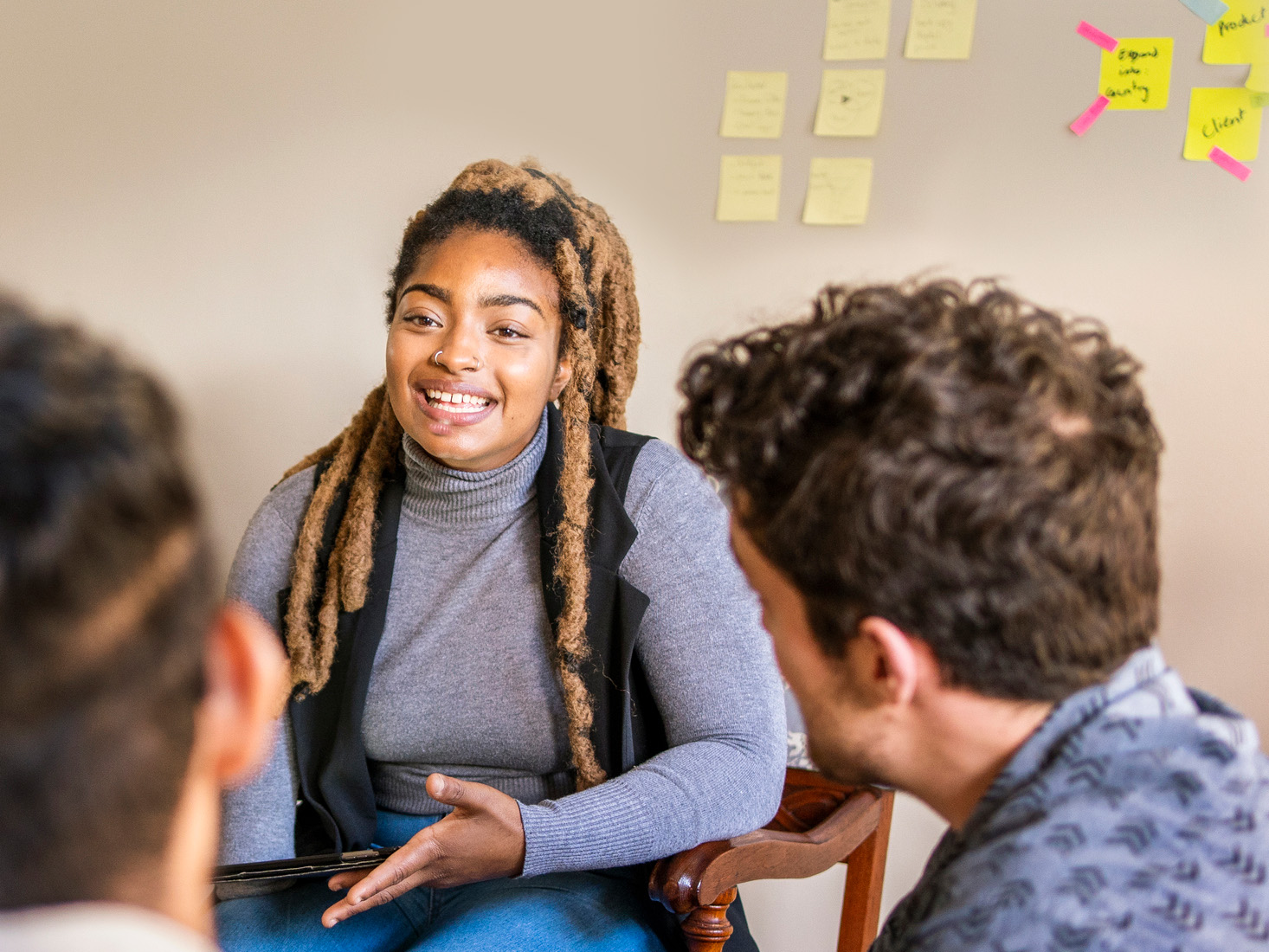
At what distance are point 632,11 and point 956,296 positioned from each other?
4.10 feet

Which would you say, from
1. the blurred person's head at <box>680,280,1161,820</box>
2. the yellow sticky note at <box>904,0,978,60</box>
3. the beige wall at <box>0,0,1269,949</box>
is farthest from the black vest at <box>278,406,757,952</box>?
the yellow sticky note at <box>904,0,978,60</box>

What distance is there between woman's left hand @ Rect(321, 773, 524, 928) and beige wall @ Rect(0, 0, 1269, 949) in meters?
0.87

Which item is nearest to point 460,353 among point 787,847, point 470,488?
point 470,488

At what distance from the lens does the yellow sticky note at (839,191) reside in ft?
5.72

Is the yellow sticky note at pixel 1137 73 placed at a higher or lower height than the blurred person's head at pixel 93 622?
higher

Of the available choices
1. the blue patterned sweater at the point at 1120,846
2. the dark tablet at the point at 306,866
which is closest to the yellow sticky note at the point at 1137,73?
the blue patterned sweater at the point at 1120,846

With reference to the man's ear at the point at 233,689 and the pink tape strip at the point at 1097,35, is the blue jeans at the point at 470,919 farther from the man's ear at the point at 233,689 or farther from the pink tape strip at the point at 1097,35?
the pink tape strip at the point at 1097,35

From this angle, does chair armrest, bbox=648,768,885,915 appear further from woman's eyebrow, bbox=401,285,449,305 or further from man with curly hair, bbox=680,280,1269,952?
woman's eyebrow, bbox=401,285,449,305

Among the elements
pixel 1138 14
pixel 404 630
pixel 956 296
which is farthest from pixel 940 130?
pixel 404 630

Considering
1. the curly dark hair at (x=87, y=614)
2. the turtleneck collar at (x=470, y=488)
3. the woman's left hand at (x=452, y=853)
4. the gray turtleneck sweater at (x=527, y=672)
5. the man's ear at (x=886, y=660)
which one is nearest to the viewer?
the curly dark hair at (x=87, y=614)

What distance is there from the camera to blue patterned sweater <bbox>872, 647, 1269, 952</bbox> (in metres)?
0.62

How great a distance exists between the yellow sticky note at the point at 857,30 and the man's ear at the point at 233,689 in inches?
60.8

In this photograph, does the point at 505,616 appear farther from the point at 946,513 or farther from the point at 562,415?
the point at 946,513

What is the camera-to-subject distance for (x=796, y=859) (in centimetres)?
127
